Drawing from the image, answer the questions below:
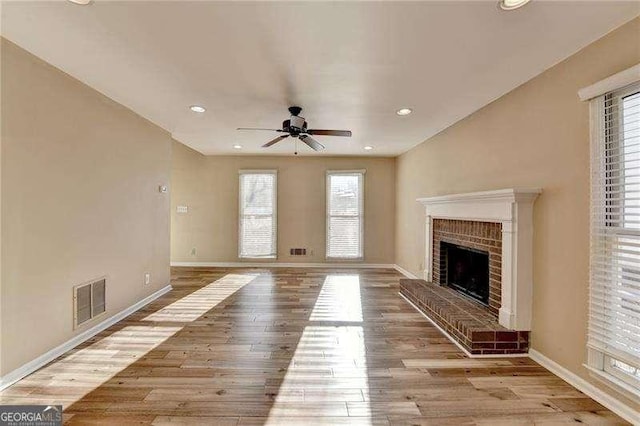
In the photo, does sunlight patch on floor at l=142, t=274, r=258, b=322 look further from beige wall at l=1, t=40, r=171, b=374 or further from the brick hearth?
the brick hearth

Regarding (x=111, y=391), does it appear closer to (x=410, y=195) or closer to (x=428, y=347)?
(x=428, y=347)

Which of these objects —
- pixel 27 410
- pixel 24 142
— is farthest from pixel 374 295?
pixel 24 142

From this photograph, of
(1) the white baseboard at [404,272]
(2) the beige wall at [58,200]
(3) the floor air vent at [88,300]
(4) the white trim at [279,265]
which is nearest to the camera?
(2) the beige wall at [58,200]

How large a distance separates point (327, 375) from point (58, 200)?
2.86 m

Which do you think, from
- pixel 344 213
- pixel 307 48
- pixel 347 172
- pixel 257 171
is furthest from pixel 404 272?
pixel 307 48

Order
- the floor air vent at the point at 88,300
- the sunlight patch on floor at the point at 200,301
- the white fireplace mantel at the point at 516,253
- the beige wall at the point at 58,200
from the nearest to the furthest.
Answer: the beige wall at the point at 58,200, the white fireplace mantel at the point at 516,253, the floor air vent at the point at 88,300, the sunlight patch on floor at the point at 200,301

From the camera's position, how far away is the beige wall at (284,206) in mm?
6816

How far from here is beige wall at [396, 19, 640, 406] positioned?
7.15ft

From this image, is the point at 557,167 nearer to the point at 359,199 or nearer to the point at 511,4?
the point at 511,4

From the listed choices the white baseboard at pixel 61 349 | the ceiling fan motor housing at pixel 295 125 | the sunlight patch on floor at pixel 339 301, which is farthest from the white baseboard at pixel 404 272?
the white baseboard at pixel 61 349

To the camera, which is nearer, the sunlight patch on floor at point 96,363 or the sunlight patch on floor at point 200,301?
the sunlight patch on floor at point 96,363

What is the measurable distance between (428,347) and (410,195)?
3533 mm

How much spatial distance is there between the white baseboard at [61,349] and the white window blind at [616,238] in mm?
4362

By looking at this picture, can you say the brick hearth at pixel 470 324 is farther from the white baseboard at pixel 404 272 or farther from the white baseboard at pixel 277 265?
the white baseboard at pixel 277 265
